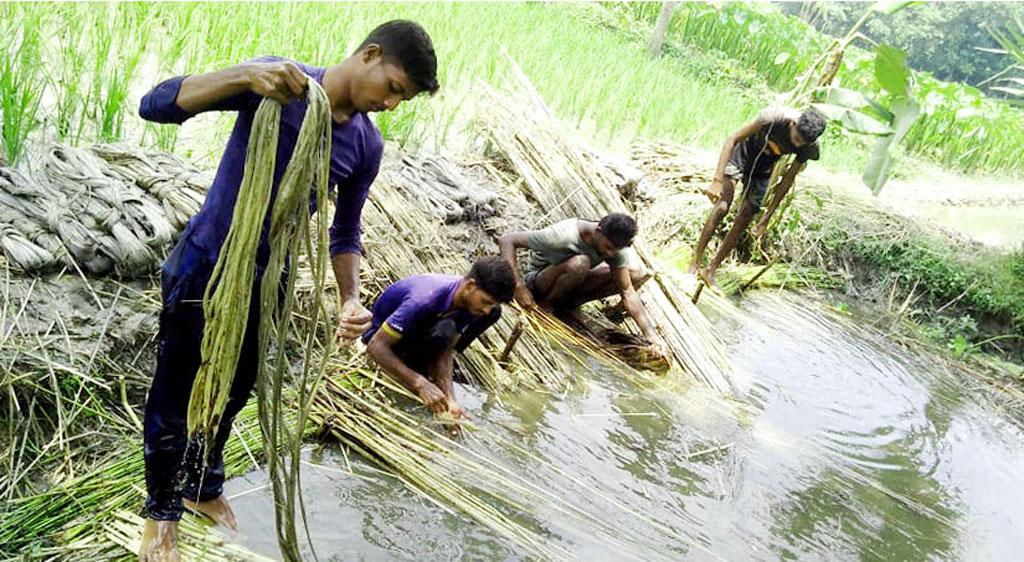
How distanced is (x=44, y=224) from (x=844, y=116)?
5195 millimetres

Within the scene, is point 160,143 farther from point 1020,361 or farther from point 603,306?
point 1020,361

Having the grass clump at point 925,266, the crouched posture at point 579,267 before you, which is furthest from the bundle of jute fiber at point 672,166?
the crouched posture at point 579,267

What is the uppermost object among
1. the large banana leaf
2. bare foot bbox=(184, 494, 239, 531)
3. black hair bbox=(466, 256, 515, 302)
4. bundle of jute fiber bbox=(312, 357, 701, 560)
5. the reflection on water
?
the large banana leaf

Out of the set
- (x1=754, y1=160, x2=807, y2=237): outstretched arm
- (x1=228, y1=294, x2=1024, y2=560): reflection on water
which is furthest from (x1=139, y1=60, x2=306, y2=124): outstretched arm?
(x1=754, y1=160, x2=807, y2=237): outstretched arm

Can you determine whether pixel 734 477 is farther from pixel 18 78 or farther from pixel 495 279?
pixel 18 78

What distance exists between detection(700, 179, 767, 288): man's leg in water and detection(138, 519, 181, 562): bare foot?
4.54m

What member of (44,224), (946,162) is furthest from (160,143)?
(946,162)

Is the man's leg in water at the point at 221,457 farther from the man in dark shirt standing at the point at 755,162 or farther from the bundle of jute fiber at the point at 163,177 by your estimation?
the man in dark shirt standing at the point at 755,162

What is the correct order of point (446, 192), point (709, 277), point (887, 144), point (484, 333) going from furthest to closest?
1. point (887, 144)
2. point (709, 277)
3. point (446, 192)
4. point (484, 333)

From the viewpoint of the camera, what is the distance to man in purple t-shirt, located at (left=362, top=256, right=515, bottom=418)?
3.15 m

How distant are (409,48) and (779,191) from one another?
16.1ft

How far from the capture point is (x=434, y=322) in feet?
10.7

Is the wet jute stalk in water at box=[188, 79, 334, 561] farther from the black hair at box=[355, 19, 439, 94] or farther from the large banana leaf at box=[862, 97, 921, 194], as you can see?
the large banana leaf at box=[862, 97, 921, 194]

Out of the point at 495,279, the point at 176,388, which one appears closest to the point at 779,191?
the point at 495,279
